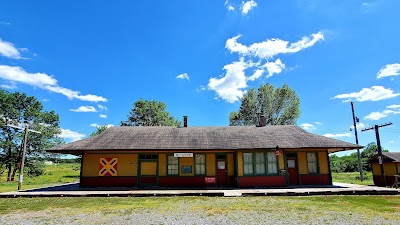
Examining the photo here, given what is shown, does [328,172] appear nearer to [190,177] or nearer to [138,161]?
[190,177]

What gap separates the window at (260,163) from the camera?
604 inches

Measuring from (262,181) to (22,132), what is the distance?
2874cm

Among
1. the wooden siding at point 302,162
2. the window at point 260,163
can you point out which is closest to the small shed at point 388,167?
the wooden siding at point 302,162

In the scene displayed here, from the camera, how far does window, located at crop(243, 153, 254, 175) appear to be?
15.3 metres

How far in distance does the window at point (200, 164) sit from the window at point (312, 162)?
6.38 meters

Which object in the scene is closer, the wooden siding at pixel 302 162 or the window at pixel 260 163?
the window at pixel 260 163

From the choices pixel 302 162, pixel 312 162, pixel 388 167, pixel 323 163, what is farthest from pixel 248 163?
pixel 388 167

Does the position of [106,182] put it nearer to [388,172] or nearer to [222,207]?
[222,207]

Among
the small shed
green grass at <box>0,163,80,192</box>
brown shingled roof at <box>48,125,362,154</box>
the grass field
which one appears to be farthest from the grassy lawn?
the grass field

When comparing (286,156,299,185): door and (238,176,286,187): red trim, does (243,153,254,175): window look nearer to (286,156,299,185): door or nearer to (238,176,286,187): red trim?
(238,176,286,187): red trim

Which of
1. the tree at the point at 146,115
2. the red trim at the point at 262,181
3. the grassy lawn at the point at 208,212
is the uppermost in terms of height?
the tree at the point at 146,115

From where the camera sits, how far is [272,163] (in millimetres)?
15500

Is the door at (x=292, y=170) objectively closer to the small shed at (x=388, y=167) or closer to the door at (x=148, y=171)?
the small shed at (x=388, y=167)

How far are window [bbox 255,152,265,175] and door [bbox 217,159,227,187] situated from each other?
1.97 metres
